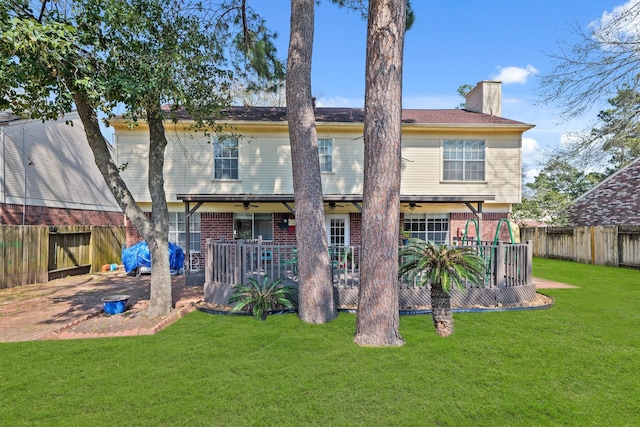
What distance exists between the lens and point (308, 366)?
4008 mm

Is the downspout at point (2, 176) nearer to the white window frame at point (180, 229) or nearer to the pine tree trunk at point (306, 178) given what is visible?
the white window frame at point (180, 229)

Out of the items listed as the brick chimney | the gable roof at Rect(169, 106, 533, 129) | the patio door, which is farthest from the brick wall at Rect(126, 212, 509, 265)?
the brick chimney

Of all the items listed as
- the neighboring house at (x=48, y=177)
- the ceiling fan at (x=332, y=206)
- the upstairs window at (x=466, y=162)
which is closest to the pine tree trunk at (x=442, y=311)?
the ceiling fan at (x=332, y=206)

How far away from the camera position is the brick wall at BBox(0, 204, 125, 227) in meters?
12.2

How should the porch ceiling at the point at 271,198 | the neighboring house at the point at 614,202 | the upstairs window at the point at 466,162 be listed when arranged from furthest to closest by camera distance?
the neighboring house at the point at 614,202
the upstairs window at the point at 466,162
the porch ceiling at the point at 271,198

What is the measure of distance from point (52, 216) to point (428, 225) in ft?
52.5

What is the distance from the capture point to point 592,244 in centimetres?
1322

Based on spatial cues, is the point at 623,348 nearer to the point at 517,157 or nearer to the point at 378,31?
the point at 378,31

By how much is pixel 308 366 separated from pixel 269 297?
2.41 m

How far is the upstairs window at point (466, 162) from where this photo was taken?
1267 centimetres

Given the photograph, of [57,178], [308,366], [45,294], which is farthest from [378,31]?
[57,178]

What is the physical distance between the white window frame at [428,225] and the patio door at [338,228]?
2.39m

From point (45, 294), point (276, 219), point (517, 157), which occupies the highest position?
point (517, 157)

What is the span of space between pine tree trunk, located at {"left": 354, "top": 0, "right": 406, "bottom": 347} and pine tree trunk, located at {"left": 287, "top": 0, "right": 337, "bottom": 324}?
1222mm
